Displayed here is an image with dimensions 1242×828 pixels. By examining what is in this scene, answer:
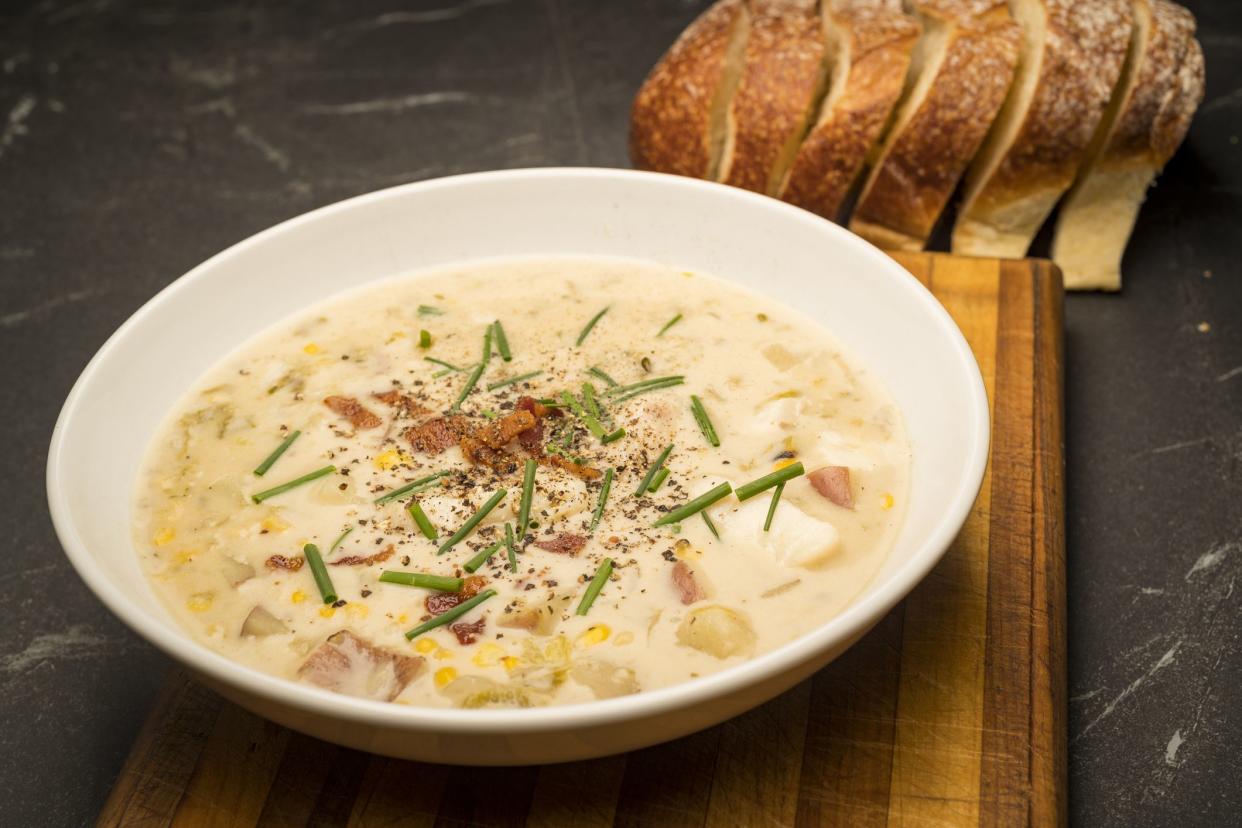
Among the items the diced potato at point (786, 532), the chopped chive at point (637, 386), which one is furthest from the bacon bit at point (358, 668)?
the chopped chive at point (637, 386)

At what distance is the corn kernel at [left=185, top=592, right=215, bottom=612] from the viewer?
2.46 m

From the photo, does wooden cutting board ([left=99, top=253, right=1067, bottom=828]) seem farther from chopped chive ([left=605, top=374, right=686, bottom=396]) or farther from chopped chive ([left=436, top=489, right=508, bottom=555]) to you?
chopped chive ([left=605, top=374, right=686, bottom=396])

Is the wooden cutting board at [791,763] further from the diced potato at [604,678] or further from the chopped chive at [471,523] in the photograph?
the chopped chive at [471,523]

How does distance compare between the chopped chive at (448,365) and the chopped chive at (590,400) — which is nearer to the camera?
the chopped chive at (590,400)

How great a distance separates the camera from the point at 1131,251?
420 cm

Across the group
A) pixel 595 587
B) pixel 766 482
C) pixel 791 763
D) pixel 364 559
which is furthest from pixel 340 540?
pixel 791 763

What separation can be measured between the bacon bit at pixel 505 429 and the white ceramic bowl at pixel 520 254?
733mm

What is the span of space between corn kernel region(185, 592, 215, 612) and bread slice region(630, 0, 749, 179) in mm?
2215

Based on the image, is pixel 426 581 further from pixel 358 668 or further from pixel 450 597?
pixel 358 668

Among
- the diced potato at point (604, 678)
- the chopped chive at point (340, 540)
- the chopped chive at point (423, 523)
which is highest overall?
the diced potato at point (604, 678)

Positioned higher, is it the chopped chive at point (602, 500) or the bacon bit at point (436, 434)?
the chopped chive at point (602, 500)

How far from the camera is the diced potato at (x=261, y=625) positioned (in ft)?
7.85

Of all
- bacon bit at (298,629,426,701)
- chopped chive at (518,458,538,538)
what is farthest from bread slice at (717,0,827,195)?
bacon bit at (298,629,426,701)

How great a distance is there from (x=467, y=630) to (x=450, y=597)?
9cm
